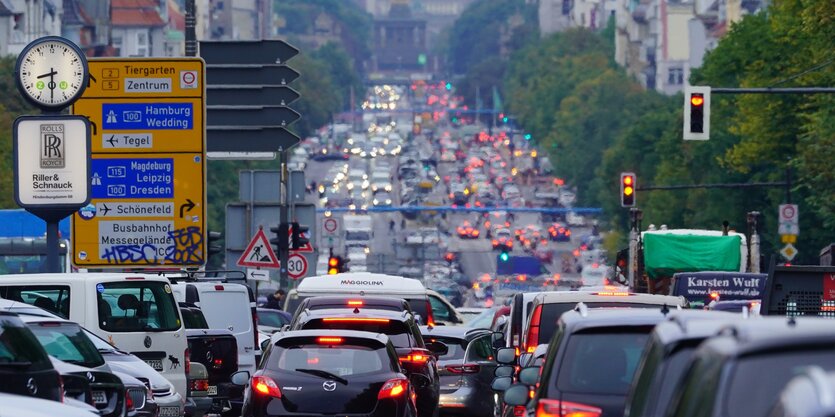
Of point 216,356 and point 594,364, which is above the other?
point 594,364

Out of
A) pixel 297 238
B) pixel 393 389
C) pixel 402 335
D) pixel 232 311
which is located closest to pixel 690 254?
pixel 297 238

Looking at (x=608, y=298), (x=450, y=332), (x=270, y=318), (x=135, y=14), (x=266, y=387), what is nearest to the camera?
(x=266, y=387)

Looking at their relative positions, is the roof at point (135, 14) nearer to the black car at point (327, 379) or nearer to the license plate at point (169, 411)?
the license plate at point (169, 411)

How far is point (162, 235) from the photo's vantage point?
27.2 metres

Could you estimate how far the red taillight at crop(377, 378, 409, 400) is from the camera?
16.4m

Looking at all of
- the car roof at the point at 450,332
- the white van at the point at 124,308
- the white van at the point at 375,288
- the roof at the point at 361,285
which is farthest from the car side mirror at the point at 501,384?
the roof at the point at 361,285

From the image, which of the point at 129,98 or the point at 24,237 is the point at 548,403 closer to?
the point at 129,98

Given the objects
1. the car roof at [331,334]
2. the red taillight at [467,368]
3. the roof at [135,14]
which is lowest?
the red taillight at [467,368]

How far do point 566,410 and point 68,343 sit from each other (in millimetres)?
6270

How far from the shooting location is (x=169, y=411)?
18219 millimetres

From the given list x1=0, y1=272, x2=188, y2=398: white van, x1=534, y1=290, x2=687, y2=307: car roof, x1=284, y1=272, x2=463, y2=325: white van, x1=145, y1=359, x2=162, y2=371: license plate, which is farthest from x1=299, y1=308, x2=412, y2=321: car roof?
x1=284, y1=272, x2=463, y2=325: white van

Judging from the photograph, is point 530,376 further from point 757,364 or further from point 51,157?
point 51,157

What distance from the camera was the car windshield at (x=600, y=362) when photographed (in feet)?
37.0

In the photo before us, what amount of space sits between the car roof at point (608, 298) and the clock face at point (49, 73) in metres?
6.62
